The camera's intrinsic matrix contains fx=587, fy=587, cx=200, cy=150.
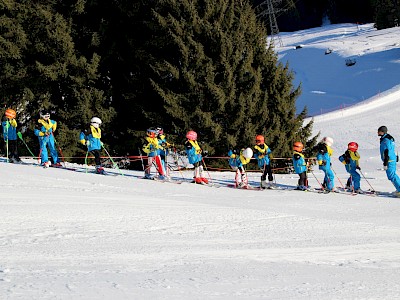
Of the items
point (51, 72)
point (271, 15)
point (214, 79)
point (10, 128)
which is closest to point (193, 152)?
point (10, 128)

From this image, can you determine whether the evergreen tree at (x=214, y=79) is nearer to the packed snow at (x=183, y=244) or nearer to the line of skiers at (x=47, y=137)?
the line of skiers at (x=47, y=137)

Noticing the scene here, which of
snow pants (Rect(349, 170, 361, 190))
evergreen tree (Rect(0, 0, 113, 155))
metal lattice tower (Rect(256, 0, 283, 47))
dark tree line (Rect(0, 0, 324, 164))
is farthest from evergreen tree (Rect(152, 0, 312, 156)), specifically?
metal lattice tower (Rect(256, 0, 283, 47))

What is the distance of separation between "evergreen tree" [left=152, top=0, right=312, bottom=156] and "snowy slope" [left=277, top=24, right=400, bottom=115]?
22.8 m

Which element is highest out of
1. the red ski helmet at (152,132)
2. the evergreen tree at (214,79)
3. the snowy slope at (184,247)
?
the evergreen tree at (214,79)

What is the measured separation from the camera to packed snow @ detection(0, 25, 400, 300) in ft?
15.6

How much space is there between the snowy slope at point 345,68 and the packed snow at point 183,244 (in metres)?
36.0

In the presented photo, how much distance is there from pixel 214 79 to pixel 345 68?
3646 cm

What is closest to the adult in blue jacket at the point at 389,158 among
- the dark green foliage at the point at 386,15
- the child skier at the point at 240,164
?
the child skier at the point at 240,164

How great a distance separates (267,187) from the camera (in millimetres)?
16406

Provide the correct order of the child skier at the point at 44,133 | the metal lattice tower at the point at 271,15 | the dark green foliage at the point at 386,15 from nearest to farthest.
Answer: the child skier at the point at 44,133, the dark green foliage at the point at 386,15, the metal lattice tower at the point at 271,15

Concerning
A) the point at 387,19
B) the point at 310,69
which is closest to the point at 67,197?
the point at 310,69

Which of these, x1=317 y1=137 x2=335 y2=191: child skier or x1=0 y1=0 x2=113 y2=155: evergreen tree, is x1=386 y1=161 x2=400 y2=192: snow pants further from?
x1=0 y1=0 x2=113 y2=155: evergreen tree

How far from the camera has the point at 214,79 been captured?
24.1m

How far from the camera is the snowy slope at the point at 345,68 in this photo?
49938 mm
